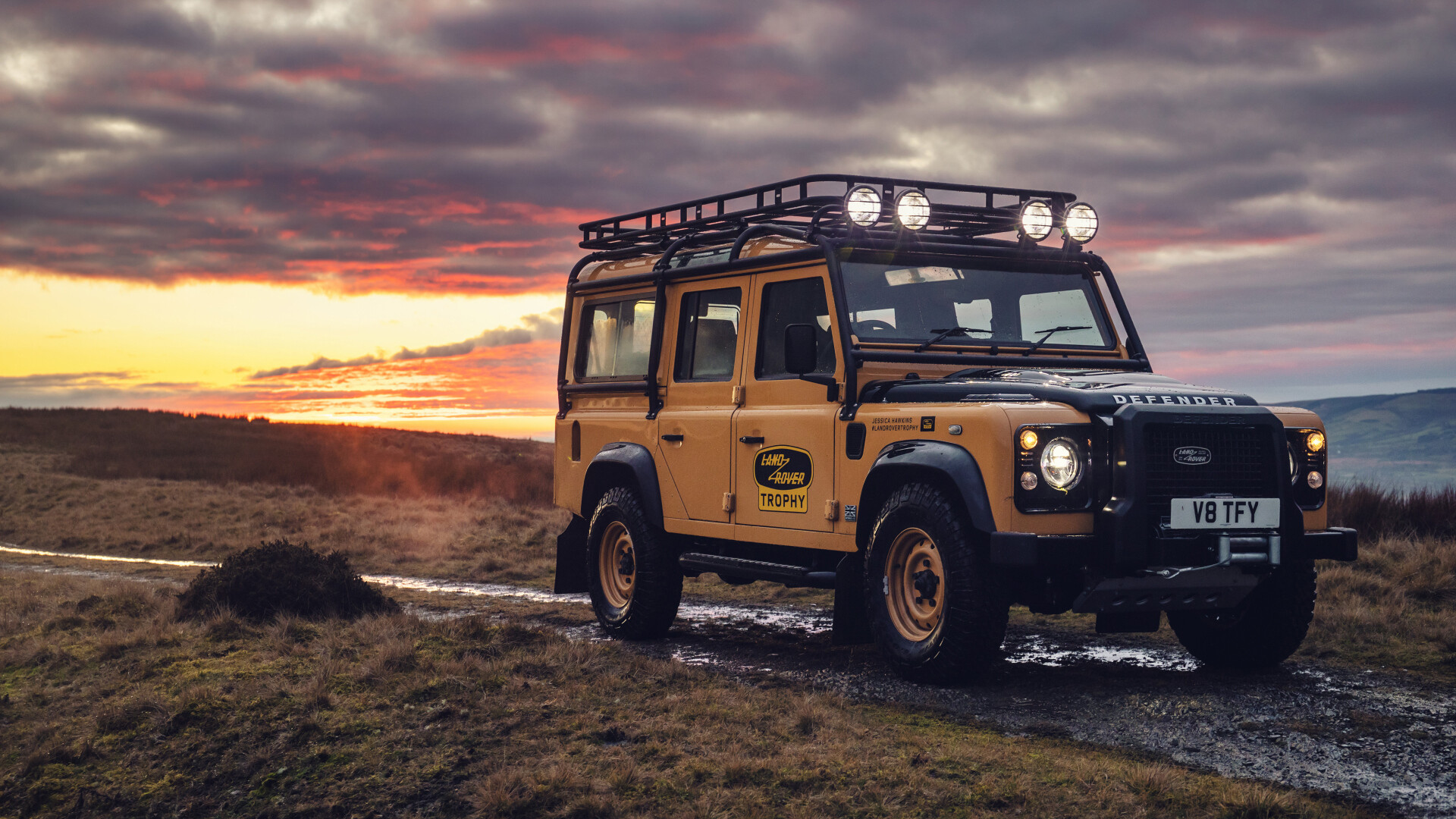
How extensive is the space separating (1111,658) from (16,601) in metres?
9.88

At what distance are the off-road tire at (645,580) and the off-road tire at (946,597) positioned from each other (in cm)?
253

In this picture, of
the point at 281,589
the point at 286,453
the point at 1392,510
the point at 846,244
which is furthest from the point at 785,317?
the point at 286,453

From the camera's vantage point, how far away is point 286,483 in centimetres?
3020

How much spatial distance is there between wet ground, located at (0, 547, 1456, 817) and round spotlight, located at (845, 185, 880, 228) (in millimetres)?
2883

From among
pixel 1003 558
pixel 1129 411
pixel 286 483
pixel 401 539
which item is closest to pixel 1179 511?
pixel 1129 411

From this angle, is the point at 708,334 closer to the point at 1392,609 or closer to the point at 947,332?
the point at 947,332

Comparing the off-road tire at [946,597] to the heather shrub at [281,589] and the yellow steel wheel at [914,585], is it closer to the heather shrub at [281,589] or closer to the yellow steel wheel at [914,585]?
the yellow steel wheel at [914,585]

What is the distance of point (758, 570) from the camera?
8227 mm

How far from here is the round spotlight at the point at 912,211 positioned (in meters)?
8.01

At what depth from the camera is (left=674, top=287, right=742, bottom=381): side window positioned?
28.8ft

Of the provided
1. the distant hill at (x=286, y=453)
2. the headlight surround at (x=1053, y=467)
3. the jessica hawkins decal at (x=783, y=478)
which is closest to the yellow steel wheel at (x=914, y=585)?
the headlight surround at (x=1053, y=467)

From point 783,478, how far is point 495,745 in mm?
2888

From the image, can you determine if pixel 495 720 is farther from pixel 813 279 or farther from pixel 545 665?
pixel 813 279

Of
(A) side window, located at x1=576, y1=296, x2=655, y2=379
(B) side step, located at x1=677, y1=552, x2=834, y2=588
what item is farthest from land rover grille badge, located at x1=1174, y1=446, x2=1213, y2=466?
(A) side window, located at x1=576, y1=296, x2=655, y2=379
